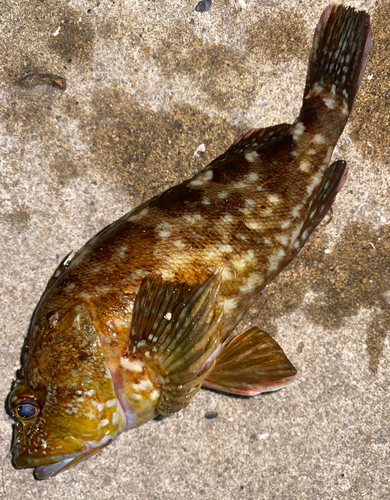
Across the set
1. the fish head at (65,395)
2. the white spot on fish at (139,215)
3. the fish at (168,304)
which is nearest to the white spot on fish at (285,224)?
the fish at (168,304)

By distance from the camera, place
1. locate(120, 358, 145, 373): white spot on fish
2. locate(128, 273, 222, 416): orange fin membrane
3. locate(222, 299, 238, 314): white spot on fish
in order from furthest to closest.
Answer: locate(222, 299, 238, 314): white spot on fish → locate(120, 358, 145, 373): white spot on fish → locate(128, 273, 222, 416): orange fin membrane

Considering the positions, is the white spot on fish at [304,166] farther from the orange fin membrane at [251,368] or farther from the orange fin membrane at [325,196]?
the orange fin membrane at [251,368]

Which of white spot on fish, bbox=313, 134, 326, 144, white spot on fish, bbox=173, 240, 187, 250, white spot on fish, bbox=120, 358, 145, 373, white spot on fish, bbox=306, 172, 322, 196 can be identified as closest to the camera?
white spot on fish, bbox=120, 358, 145, 373

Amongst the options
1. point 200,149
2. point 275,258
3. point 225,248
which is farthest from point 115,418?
point 200,149

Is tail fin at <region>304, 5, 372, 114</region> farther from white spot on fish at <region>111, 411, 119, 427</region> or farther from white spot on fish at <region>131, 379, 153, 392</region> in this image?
white spot on fish at <region>111, 411, 119, 427</region>

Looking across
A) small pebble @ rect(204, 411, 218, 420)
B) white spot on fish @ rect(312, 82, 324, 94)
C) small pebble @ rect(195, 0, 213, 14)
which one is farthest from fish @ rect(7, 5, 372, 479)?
small pebble @ rect(195, 0, 213, 14)

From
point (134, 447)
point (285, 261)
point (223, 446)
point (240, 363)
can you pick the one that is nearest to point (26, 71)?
point (285, 261)
